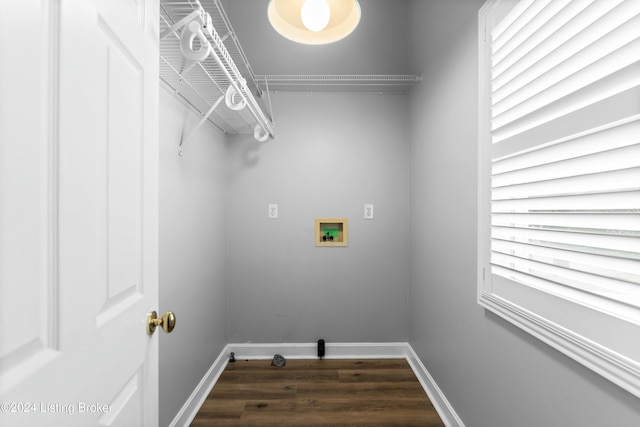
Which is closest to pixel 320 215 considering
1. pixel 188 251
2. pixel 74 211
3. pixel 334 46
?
pixel 188 251

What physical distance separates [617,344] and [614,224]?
293 mm

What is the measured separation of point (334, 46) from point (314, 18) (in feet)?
3.77

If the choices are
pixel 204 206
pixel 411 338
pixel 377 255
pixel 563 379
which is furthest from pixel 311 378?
pixel 563 379

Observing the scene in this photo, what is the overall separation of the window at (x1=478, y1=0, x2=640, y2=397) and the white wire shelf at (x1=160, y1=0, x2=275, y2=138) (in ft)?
3.66

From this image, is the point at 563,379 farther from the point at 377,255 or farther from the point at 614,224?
the point at 377,255

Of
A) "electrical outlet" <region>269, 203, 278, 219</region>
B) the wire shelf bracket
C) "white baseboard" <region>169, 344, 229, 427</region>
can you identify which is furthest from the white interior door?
"electrical outlet" <region>269, 203, 278, 219</region>

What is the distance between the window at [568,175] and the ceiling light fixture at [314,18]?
593mm

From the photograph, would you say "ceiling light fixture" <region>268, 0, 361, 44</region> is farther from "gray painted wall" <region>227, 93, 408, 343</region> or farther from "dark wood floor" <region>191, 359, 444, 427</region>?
"dark wood floor" <region>191, 359, 444, 427</region>

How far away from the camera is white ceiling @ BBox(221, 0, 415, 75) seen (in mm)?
2219

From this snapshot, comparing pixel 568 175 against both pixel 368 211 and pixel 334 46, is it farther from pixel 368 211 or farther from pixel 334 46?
pixel 334 46

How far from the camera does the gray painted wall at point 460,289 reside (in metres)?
0.91

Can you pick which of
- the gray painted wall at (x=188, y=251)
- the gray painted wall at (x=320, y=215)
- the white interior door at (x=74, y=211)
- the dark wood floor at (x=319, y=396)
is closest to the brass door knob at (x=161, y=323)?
the white interior door at (x=74, y=211)

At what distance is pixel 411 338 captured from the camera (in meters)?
2.39

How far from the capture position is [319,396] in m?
1.93
